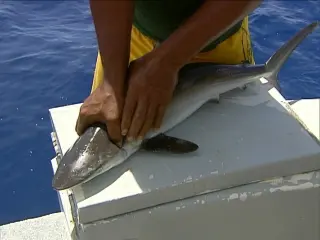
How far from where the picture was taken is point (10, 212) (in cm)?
344

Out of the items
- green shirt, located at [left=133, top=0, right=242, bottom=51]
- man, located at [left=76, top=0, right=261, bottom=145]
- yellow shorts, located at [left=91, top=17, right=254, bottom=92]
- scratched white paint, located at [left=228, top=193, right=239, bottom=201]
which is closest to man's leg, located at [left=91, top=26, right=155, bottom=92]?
yellow shorts, located at [left=91, top=17, right=254, bottom=92]

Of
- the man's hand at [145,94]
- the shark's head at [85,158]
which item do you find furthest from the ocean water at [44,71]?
the man's hand at [145,94]

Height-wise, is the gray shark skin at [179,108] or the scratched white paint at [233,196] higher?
the gray shark skin at [179,108]

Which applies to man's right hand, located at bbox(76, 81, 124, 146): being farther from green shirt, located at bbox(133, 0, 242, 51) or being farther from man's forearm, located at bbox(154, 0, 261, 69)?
green shirt, located at bbox(133, 0, 242, 51)

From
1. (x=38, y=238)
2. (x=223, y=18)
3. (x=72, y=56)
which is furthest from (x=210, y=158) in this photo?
(x=72, y=56)

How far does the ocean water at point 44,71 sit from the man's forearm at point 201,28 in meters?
2.10

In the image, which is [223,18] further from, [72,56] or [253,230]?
[72,56]

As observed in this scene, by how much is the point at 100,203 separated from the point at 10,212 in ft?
6.40

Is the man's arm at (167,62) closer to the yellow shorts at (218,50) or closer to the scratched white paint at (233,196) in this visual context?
the scratched white paint at (233,196)

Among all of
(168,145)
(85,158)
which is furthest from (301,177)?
(85,158)

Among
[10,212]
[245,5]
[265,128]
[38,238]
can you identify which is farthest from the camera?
[10,212]

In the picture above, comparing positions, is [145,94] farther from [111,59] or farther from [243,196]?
[243,196]

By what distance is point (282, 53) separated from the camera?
216 centimetres

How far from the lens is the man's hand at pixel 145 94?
5.41 ft
